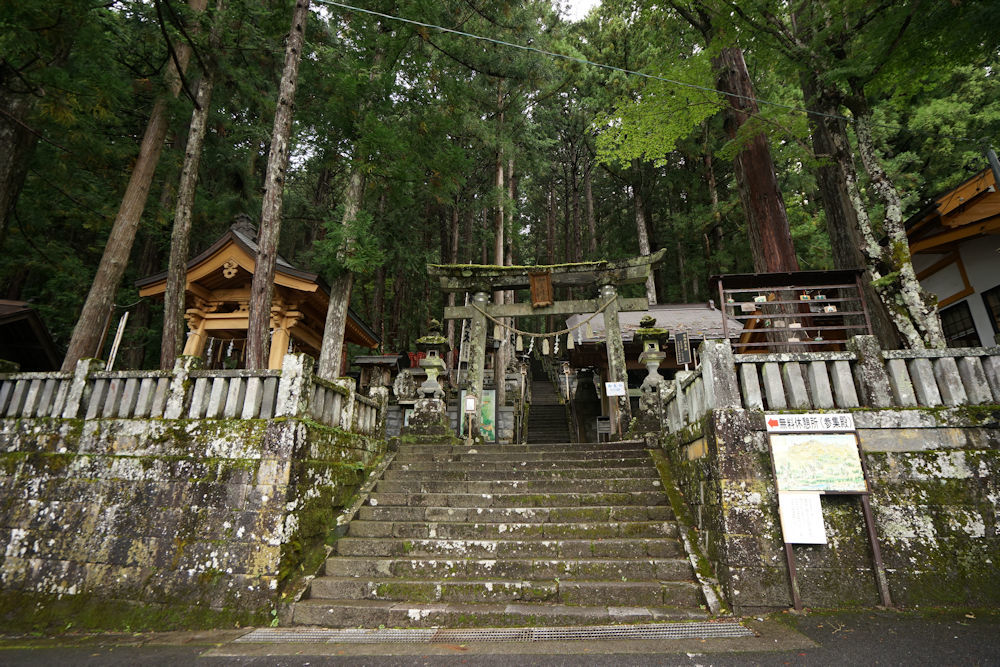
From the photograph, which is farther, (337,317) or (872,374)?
(337,317)

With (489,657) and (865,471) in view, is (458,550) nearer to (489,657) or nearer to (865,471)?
(489,657)

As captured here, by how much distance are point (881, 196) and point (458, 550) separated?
295 inches

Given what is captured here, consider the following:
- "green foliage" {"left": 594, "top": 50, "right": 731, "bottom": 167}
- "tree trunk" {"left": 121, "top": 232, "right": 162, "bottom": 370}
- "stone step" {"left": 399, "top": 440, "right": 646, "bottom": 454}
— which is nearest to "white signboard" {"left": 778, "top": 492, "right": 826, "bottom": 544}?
"stone step" {"left": 399, "top": 440, "right": 646, "bottom": 454}

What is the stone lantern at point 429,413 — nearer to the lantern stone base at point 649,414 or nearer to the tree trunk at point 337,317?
the tree trunk at point 337,317

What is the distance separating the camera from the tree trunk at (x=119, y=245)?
281 inches

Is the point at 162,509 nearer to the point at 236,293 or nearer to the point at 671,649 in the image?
the point at 671,649

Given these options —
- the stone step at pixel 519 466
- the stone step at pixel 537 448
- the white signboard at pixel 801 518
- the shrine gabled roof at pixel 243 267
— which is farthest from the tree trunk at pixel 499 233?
the white signboard at pixel 801 518

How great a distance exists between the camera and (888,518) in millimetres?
4207

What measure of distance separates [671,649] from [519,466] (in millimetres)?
3585

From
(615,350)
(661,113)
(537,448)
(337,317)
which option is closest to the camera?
(537,448)

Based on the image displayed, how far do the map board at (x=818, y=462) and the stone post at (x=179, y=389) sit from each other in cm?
675

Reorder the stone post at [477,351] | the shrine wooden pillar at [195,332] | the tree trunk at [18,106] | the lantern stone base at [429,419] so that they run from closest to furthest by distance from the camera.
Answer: the tree trunk at [18,106] → the lantern stone base at [429,419] → the stone post at [477,351] → the shrine wooden pillar at [195,332]

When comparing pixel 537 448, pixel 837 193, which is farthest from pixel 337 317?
pixel 837 193

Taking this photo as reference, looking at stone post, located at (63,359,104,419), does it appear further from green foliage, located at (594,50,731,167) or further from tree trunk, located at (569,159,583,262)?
tree trunk, located at (569,159,583,262)
